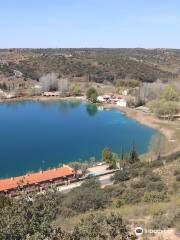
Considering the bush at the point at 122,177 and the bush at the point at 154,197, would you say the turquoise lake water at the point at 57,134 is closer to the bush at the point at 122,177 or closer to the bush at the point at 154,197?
the bush at the point at 122,177

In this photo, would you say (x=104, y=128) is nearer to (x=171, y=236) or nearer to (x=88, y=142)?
(x=88, y=142)

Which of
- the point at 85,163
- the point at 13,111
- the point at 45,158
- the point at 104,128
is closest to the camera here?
the point at 85,163

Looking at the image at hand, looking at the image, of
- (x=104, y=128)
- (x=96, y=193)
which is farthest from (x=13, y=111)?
(x=96, y=193)

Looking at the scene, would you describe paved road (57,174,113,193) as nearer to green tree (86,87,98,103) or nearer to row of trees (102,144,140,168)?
row of trees (102,144,140,168)

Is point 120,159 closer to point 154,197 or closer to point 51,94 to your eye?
point 154,197

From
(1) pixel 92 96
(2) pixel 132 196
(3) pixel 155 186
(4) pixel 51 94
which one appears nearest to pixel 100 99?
(1) pixel 92 96

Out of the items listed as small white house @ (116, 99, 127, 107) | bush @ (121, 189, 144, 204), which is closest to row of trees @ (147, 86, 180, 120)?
small white house @ (116, 99, 127, 107)
